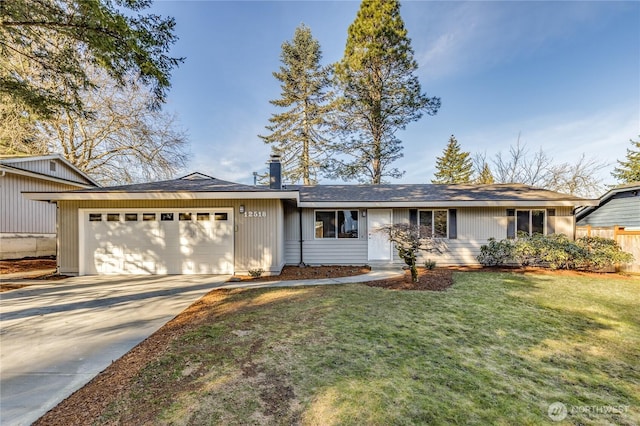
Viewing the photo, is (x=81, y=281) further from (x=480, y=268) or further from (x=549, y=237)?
(x=549, y=237)

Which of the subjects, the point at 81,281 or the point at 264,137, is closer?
the point at 81,281

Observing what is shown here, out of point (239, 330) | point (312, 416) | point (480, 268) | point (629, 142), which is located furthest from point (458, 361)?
point (629, 142)

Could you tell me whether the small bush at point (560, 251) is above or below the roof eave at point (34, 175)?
below

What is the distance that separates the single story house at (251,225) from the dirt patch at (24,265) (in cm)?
243

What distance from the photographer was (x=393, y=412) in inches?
92.3

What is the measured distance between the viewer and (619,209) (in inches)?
471

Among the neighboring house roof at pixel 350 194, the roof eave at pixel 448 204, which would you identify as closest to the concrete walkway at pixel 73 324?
the neighboring house roof at pixel 350 194

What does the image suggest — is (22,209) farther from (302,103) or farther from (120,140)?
(302,103)

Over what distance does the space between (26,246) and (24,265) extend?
2.03 metres

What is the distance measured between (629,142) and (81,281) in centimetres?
3289

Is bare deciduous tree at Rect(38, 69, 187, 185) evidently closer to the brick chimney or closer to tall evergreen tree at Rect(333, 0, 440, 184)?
the brick chimney

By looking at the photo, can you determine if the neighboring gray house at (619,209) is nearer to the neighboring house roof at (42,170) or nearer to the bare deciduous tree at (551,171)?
the bare deciduous tree at (551,171)

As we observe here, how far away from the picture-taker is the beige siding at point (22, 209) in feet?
35.1

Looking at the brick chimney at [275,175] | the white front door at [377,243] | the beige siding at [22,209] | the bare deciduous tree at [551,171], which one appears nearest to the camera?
the brick chimney at [275,175]
